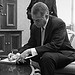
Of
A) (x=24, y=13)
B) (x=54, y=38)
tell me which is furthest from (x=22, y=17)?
(x=54, y=38)

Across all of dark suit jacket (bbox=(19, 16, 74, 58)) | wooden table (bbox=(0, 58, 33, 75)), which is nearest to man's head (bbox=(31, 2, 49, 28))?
dark suit jacket (bbox=(19, 16, 74, 58))

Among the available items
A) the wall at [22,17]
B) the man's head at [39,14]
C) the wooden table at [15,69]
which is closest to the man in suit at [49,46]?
the man's head at [39,14]

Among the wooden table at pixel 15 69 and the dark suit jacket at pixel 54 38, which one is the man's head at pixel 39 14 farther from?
the wooden table at pixel 15 69

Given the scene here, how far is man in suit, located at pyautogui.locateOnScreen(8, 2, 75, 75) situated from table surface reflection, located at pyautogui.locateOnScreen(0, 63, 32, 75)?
15 cm

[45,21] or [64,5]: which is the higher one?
[64,5]

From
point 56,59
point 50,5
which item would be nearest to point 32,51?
point 56,59

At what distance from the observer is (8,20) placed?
3.70 metres

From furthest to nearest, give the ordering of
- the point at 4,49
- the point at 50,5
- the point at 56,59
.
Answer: the point at 4,49, the point at 50,5, the point at 56,59

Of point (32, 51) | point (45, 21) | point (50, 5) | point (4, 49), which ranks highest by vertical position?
point (50, 5)

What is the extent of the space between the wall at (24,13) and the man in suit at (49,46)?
2668mm

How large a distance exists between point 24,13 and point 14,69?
108 inches

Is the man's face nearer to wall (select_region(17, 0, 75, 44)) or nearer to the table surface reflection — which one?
the table surface reflection

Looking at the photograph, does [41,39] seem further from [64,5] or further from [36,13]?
[64,5]

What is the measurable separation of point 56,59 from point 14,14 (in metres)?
2.25
